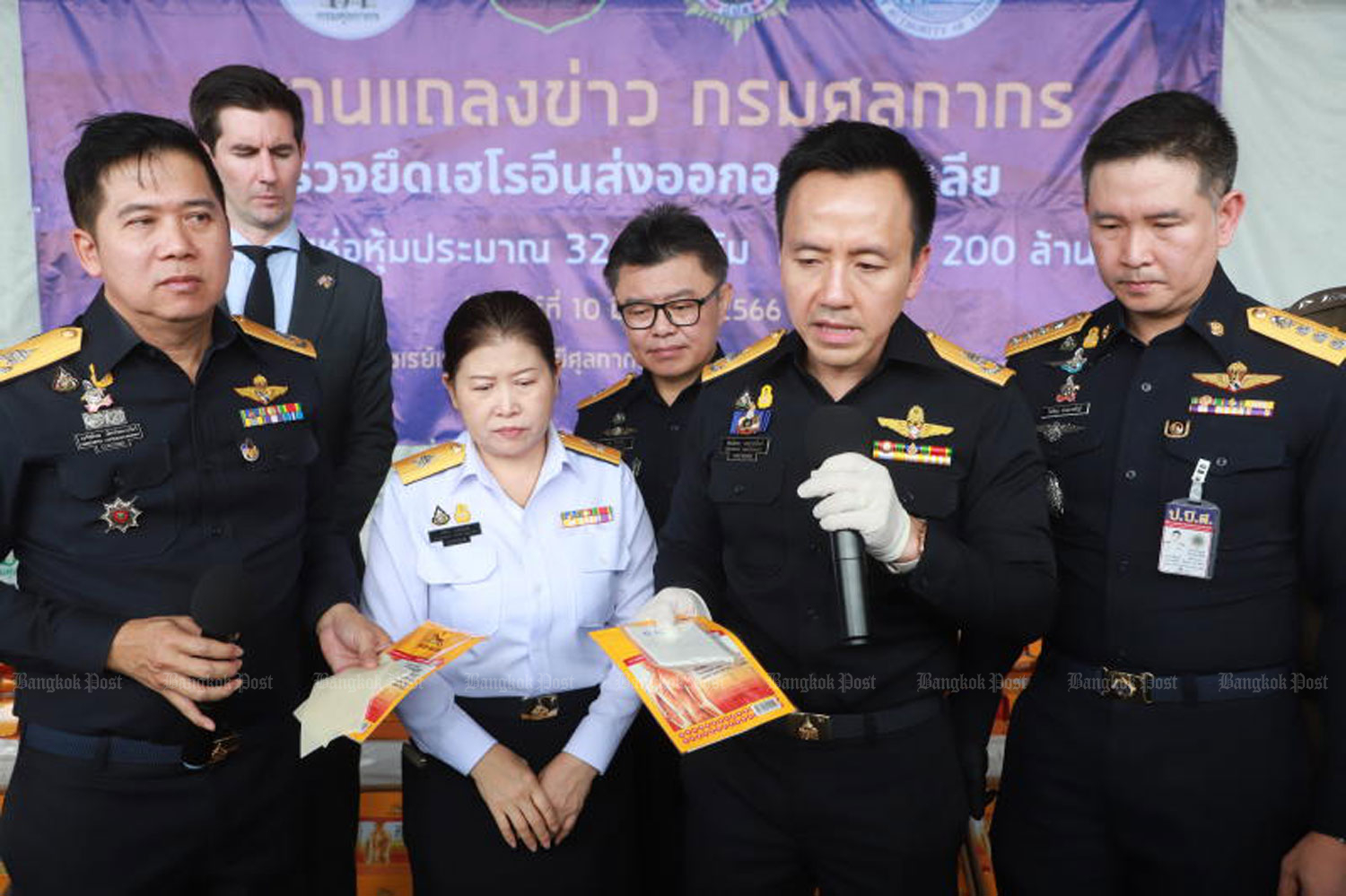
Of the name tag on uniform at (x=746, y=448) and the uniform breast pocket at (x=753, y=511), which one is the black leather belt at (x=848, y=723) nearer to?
the uniform breast pocket at (x=753, y=511)

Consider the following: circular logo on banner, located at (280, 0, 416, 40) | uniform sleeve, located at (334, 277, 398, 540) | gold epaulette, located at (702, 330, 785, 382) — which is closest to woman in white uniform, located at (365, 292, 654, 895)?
gold epaulette, located at (702, 330, 785, 382)

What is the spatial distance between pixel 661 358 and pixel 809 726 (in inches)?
48.7

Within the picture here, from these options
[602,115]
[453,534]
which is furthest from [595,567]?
[602,115]

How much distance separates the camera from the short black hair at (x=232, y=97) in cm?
273

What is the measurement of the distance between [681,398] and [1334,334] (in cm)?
146

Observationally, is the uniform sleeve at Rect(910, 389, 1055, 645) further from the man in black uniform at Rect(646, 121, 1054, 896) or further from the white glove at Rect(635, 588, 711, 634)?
the white glove at Rect(635, 588, 711, 634)

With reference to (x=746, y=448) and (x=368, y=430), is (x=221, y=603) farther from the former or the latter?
(x=368, y=430)

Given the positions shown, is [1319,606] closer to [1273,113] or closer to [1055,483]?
[1055,483]

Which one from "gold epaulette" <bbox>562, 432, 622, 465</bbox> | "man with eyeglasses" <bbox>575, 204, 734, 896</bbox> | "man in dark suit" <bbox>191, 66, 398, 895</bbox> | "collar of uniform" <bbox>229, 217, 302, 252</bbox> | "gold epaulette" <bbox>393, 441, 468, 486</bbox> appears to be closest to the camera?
"gold epaulette" <bbox>393, 441, 468, 486</bbox>

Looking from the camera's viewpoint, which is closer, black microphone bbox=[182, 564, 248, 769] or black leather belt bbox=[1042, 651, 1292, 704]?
black microphone bbox=[182, 564, 248, 769]

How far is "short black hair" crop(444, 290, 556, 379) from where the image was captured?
2.06m

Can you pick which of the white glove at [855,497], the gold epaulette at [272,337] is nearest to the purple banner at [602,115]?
the gold epaulette at [272,337]

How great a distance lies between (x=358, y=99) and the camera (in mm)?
3988

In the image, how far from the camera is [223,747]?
1843 millimetres
